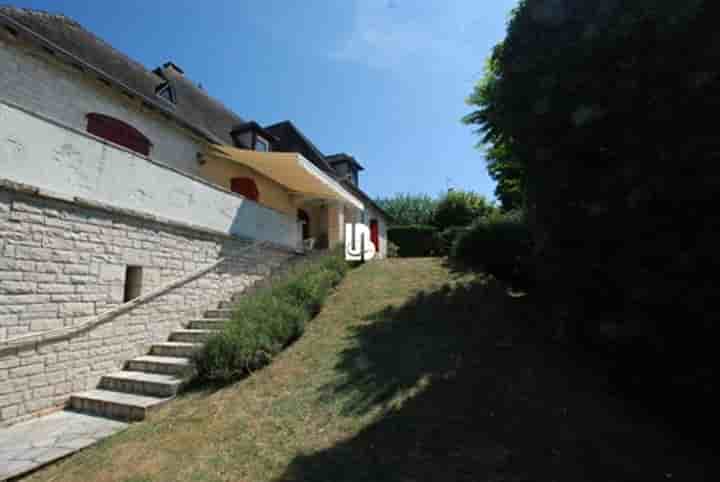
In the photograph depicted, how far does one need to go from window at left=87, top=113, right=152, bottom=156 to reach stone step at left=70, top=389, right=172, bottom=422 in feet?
18.3

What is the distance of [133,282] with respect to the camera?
6223 mm

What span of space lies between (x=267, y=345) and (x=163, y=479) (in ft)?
8.55

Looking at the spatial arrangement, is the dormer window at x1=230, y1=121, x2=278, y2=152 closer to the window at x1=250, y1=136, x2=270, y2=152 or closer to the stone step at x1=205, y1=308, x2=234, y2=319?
the window at x1=250, y1=136, x2=270, y2=152

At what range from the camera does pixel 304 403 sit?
173 inches

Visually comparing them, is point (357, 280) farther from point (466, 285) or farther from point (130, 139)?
point (130, 139)

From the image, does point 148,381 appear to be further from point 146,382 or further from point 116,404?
point 116,404

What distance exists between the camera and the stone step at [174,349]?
6.04 meters

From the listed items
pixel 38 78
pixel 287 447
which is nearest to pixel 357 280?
pixel 287 447

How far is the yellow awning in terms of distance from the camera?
1007 centimetres

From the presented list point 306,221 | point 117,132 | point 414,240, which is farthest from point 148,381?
point 414,240

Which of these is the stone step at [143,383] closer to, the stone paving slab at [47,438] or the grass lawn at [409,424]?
the grass lawn at [409,424]

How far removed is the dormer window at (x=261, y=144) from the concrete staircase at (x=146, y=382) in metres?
8.35

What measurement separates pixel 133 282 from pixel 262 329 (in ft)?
8.38

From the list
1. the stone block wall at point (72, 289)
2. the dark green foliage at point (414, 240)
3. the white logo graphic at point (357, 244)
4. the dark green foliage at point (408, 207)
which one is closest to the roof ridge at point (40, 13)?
the stone block wall at point (72, 289)
